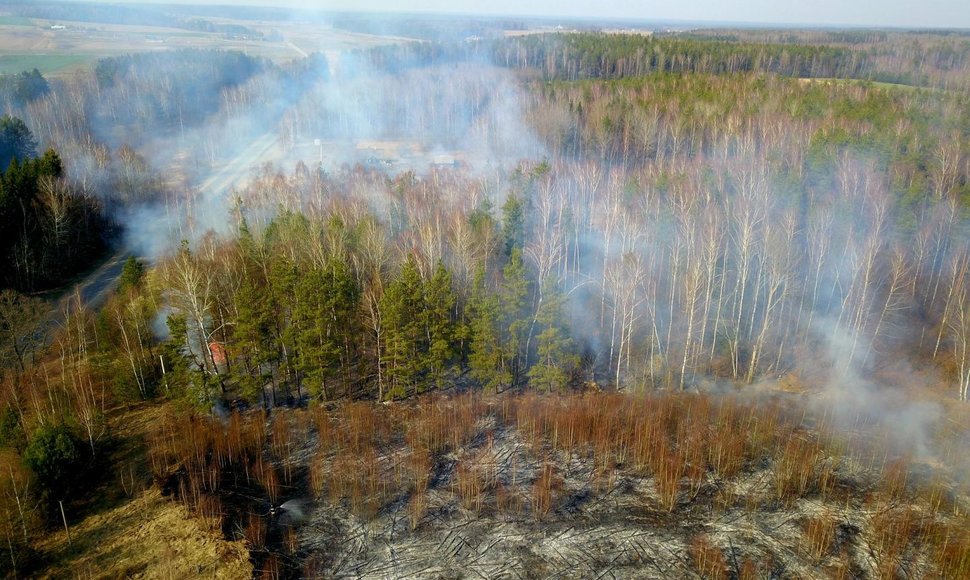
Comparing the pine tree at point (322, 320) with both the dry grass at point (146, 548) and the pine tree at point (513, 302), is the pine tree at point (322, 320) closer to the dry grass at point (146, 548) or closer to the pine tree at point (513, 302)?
the pine tree at point (513, 302)

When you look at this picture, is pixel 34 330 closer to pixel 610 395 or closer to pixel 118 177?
pixel 118 177

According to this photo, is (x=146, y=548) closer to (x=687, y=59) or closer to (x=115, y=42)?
(x=687, y=59)

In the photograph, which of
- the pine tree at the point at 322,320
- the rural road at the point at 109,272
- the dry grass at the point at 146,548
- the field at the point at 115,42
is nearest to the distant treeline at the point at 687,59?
the field at the point at 115,42

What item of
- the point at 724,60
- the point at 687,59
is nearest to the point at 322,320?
the point at 687,59

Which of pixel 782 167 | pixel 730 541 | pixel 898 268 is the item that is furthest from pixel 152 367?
pixel 782 167

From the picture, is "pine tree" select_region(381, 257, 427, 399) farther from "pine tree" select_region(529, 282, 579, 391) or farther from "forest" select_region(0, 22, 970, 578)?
"pine tree" select_region(529, 282, 579, 391)

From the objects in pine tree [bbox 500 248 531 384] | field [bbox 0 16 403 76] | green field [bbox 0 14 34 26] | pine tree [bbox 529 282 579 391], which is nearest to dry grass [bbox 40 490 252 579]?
pine tree [bbox 500 248 531 384]
